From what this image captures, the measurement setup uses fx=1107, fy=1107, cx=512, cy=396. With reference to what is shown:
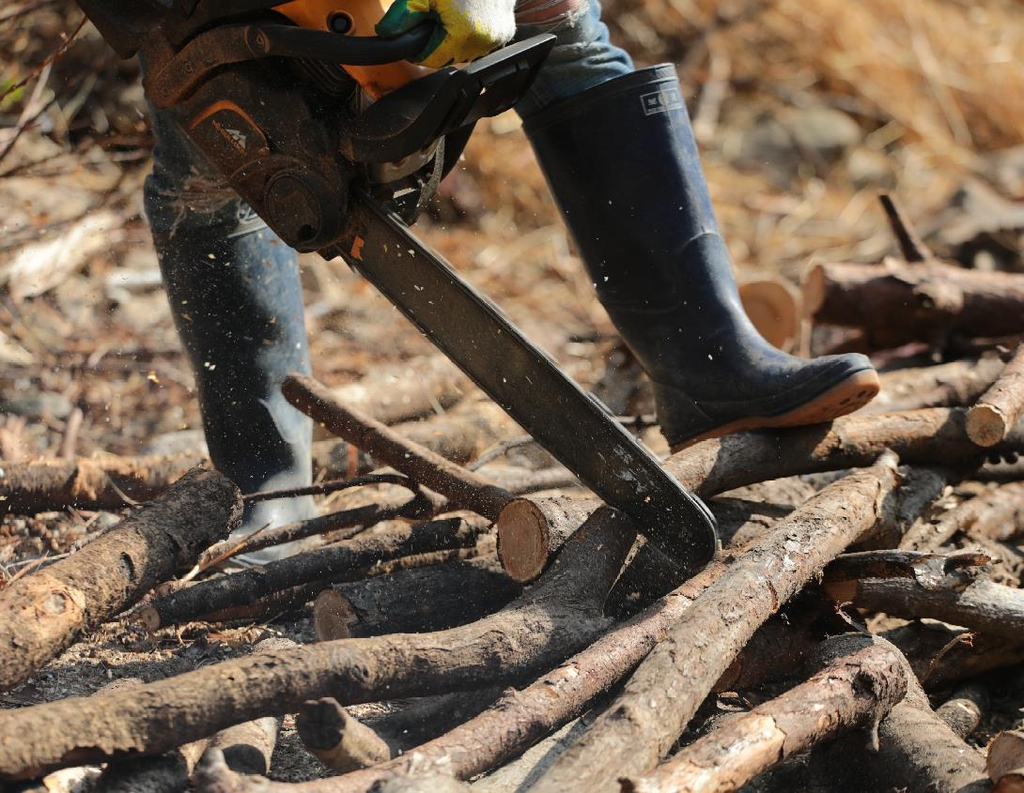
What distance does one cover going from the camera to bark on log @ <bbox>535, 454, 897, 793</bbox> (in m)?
1.39

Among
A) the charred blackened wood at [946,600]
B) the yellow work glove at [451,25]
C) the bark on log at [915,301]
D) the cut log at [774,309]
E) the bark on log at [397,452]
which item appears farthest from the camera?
the cut log at [774,309]

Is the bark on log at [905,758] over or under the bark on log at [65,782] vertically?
under

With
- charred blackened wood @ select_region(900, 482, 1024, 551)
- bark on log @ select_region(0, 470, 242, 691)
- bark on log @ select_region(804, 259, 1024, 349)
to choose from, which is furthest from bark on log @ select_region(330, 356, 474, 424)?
charred blackened wood @ select_region(900, 482, 1024, 551)

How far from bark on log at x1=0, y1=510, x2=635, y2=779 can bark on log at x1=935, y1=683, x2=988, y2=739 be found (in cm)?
66

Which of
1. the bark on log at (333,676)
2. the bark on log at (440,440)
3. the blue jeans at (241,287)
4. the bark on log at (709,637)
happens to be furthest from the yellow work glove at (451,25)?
the bark on log at (440,440)

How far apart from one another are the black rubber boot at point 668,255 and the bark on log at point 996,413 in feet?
1.12

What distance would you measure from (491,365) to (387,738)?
68 centimetres

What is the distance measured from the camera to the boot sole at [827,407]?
2.20 m

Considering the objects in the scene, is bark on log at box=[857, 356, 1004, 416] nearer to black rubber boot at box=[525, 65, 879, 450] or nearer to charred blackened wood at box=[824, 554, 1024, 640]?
black rubber boot at box=[525, 65, 879, 450]

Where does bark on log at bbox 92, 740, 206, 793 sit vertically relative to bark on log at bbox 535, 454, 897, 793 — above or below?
above

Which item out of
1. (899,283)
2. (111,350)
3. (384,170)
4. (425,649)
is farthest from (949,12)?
(425,649)

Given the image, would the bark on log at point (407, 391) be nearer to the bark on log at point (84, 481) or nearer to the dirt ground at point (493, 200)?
the dirt ground at point (493, 200)

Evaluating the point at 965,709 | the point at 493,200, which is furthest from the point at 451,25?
the point at 493,200

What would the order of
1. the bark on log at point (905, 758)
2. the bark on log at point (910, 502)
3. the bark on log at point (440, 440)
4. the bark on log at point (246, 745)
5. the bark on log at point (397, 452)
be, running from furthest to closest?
the bark on log at point (440, 440), the bark on log at point (910, 502), the bark on log at point (397, 452), the bark on log at point (905, 758), the bark on log at point (246, 745)
